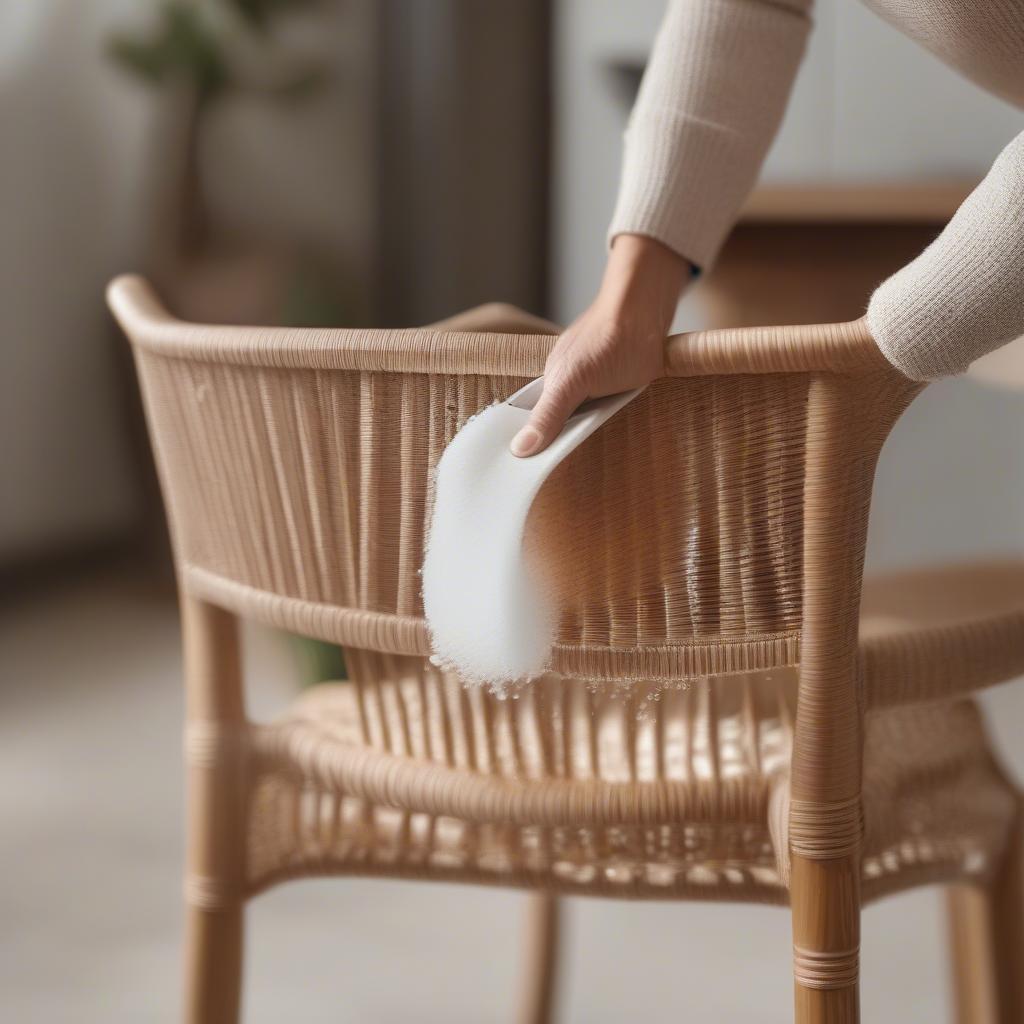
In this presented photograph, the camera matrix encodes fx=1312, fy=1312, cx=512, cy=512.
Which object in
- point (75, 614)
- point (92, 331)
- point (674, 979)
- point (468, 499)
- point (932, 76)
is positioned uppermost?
point (932, 76)

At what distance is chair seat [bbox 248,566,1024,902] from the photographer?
2.12 ft

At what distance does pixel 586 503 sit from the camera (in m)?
0.57

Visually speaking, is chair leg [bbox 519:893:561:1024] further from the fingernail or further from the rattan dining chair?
the fingernail

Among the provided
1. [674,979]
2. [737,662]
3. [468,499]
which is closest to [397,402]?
[468,499]

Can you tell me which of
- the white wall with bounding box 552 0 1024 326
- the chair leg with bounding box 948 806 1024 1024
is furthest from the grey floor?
the white wall with bounding box 552 0 1024 326

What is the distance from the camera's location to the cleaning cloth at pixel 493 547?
21.1 inches

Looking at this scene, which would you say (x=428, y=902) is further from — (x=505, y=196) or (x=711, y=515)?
(x=505, y=196)

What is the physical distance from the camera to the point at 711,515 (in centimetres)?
57

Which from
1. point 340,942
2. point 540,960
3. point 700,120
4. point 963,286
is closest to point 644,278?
point 700,120

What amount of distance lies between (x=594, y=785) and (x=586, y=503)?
0.54 ft

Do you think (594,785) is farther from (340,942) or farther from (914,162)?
(914,162)

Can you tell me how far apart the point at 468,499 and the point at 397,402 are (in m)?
0.07

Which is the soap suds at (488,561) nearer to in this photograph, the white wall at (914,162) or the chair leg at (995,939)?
the chair leg at (995,939)

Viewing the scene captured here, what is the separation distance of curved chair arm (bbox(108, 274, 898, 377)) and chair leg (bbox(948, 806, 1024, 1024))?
416 mm
